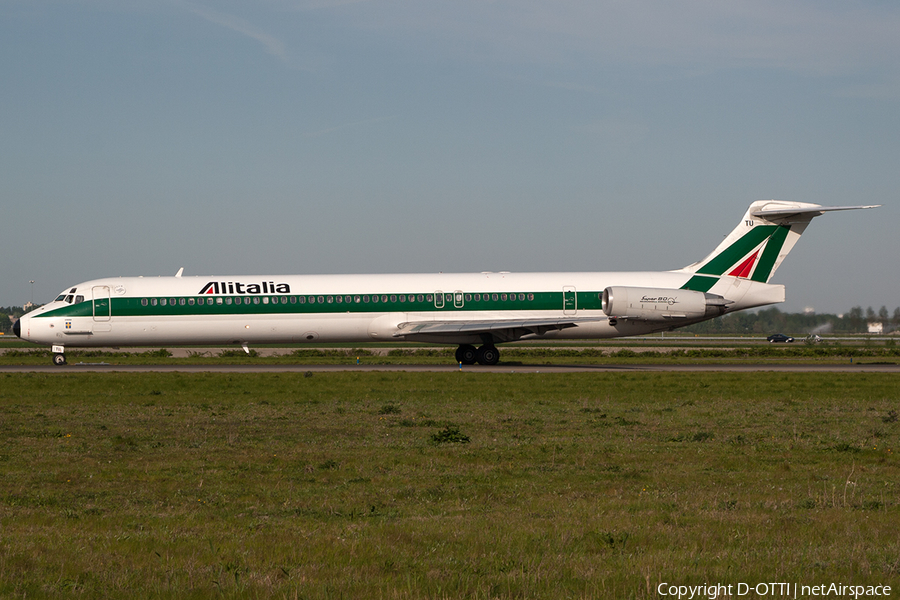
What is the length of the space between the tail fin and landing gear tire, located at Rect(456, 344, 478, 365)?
1042cm

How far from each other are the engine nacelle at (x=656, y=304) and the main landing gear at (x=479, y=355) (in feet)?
17.6

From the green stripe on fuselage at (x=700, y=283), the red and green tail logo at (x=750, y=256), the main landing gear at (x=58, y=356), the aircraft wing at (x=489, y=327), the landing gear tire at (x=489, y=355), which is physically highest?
the red and green tail logo at (x=750, y=256)

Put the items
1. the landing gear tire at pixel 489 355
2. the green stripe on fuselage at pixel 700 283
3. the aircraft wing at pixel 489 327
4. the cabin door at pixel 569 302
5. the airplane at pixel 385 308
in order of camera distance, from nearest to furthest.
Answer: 1. the aircraft wing at pixel 489 327
2. the airplane at pixel 385 308
3. the cabin door at pixel 569 302
4. the landing gear tire at pixel 489 355
5. the green stripe on fuselage at pixel 700 283

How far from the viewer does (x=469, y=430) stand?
56.5ft

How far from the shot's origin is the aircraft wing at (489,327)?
3681 cm

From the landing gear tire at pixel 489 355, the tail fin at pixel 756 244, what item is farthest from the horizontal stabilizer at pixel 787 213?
the landing gear tire at pixel 489 355

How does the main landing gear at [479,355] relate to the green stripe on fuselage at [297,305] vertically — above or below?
below

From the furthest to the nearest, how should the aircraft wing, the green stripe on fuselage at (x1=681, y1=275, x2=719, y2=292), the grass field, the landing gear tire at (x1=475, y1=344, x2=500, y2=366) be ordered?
the green stripe on fuselage at (x1=681, y1=275, x2=719, y2=292), the landing gear tire at (x1=475, y1=344, x2=500, y2=366), the aircraft wing, the grass field

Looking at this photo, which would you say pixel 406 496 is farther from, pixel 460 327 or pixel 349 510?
pixel 460 327

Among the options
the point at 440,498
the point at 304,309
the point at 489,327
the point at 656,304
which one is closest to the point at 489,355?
the point at 489,327

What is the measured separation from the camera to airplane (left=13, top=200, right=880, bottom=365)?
123 ft

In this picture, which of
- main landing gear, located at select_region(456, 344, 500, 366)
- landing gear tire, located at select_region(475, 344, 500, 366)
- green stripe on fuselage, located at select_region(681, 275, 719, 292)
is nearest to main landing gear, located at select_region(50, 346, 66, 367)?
main landing gear, located at select_region(456, 344, 500, 366)

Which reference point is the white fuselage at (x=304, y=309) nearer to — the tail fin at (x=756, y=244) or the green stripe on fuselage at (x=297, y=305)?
the green stripe on fuselage at (x=297, y=305)

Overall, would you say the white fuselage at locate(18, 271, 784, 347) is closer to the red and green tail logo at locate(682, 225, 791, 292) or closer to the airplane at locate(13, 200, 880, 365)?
the airplane at locate(13, 200, 880, 365)
